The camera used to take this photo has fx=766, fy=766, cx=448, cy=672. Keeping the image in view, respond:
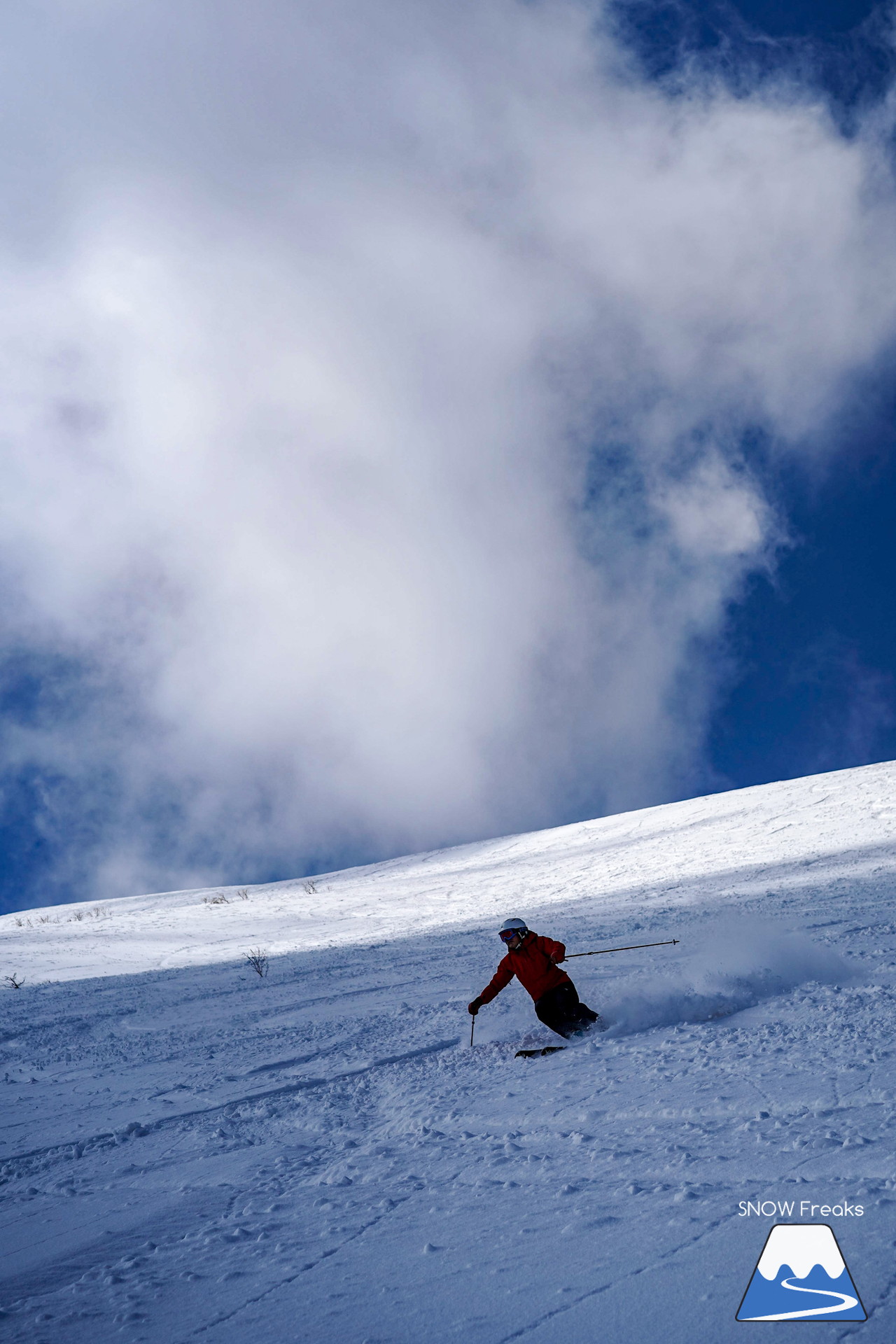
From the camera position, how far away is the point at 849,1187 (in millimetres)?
2859

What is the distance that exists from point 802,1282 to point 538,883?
55.4 ft

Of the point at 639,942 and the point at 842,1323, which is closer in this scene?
the point at 842,1323

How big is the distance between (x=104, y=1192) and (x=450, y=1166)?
6.08 ft

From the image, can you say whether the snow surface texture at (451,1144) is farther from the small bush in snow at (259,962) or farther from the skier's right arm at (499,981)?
the small bush in snow at (259,962)

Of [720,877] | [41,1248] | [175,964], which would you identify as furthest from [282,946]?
[41,1248]

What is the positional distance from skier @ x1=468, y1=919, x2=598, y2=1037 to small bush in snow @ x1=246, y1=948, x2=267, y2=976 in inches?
227

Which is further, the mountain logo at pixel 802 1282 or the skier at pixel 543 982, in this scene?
the skier at pixel 543 982

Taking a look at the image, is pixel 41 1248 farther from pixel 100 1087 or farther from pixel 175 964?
pixel 175 964

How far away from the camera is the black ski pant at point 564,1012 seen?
591cm

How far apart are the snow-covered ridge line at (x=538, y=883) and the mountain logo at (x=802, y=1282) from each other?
10.1 meters

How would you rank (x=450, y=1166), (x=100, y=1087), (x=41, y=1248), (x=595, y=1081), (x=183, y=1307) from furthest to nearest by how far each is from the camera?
(x=100, y=1087) → (x=595, y=1081) → (x=450, y=1166) → (x=41, y=1248) → (x=183, y=1307)

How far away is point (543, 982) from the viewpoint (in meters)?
6.02

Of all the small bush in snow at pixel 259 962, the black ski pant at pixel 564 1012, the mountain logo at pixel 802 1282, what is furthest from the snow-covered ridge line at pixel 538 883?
the mountain logo at pixel 802 1282

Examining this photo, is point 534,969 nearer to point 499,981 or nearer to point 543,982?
point 543,982
